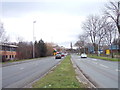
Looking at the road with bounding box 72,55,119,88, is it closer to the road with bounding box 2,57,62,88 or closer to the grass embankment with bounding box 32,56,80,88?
the grass embankment with bounding box 32,56,80,88

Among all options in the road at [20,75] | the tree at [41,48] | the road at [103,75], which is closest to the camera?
the road at [103,75]

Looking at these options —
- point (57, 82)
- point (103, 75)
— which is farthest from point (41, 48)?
point (57, 82)

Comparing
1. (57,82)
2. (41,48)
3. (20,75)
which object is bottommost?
(20,75)

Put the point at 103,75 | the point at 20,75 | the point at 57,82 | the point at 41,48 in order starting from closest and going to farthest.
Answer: the point at 57,82 → the point at 103,75 → the point at 20,75 → the point at 41,48

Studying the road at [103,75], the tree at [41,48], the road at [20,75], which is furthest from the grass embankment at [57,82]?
the tree at [41,48]

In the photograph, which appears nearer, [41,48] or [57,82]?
[57,82]

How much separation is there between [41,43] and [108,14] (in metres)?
44.5

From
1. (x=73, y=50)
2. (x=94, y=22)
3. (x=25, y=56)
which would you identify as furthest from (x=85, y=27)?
(x=73, y=50)

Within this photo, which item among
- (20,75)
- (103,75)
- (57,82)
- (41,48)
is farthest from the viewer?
(41,48)

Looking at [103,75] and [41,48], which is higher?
[41,48]

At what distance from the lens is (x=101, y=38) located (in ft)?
236

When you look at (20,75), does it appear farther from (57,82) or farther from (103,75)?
(57,82)

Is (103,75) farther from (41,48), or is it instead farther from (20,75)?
(41,48)

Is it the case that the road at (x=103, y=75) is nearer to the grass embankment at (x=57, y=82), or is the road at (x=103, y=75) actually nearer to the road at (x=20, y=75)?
the grass embankment at (x=57, y=82)
